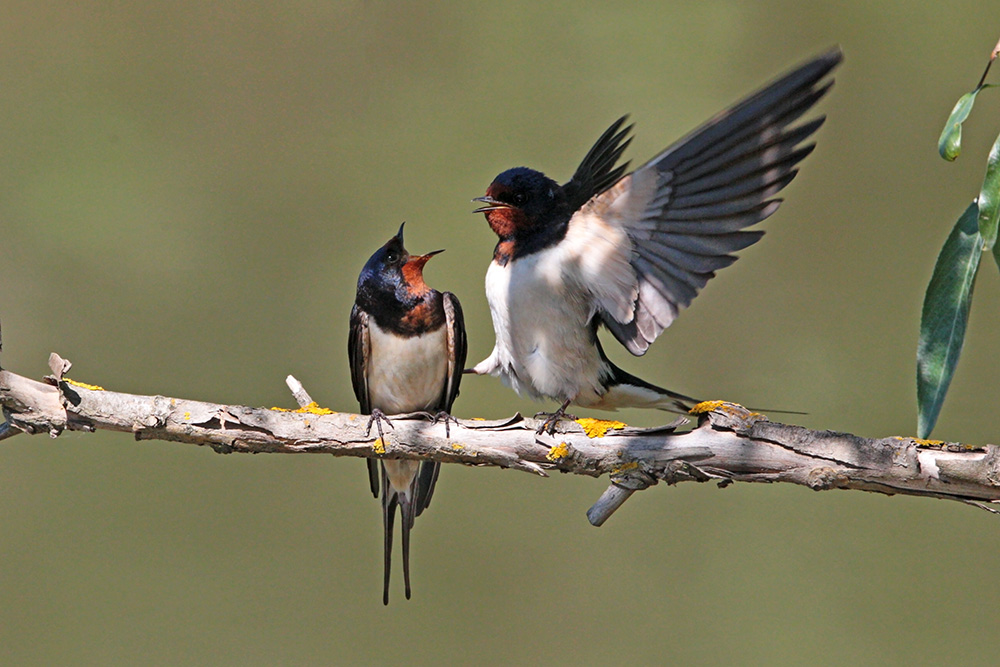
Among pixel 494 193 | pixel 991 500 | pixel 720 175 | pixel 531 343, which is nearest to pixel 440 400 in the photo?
pixel 531 343

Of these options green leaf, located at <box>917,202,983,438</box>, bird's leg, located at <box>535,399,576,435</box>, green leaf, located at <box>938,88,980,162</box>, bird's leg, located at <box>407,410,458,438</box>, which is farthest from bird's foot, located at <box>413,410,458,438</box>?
green leaf, located at <box>938,88,980,162</box>

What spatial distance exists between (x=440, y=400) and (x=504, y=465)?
46 cm

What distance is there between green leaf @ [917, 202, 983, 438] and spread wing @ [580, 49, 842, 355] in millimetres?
223

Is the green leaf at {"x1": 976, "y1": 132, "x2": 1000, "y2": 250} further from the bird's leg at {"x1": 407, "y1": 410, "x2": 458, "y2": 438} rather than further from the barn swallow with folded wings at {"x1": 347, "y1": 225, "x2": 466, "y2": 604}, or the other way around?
the barn swallow with folded wings at {"x1": 347, "y1": 225, "x2": 466, "y2": 604}

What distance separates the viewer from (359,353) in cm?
156

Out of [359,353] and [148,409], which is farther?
[359,353]

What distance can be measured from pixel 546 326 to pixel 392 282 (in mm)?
315

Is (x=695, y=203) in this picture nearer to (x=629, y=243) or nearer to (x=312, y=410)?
(x=629, y=243)

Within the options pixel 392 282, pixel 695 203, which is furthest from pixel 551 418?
pixel 392 282

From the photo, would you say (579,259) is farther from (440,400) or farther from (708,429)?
(440,400)

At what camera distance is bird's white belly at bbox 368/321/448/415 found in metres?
1.53

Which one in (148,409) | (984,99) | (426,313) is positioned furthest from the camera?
(984,99)

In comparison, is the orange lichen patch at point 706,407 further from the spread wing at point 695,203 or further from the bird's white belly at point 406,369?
the bird's white belly at point 406,369

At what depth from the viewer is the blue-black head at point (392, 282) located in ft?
5.01
